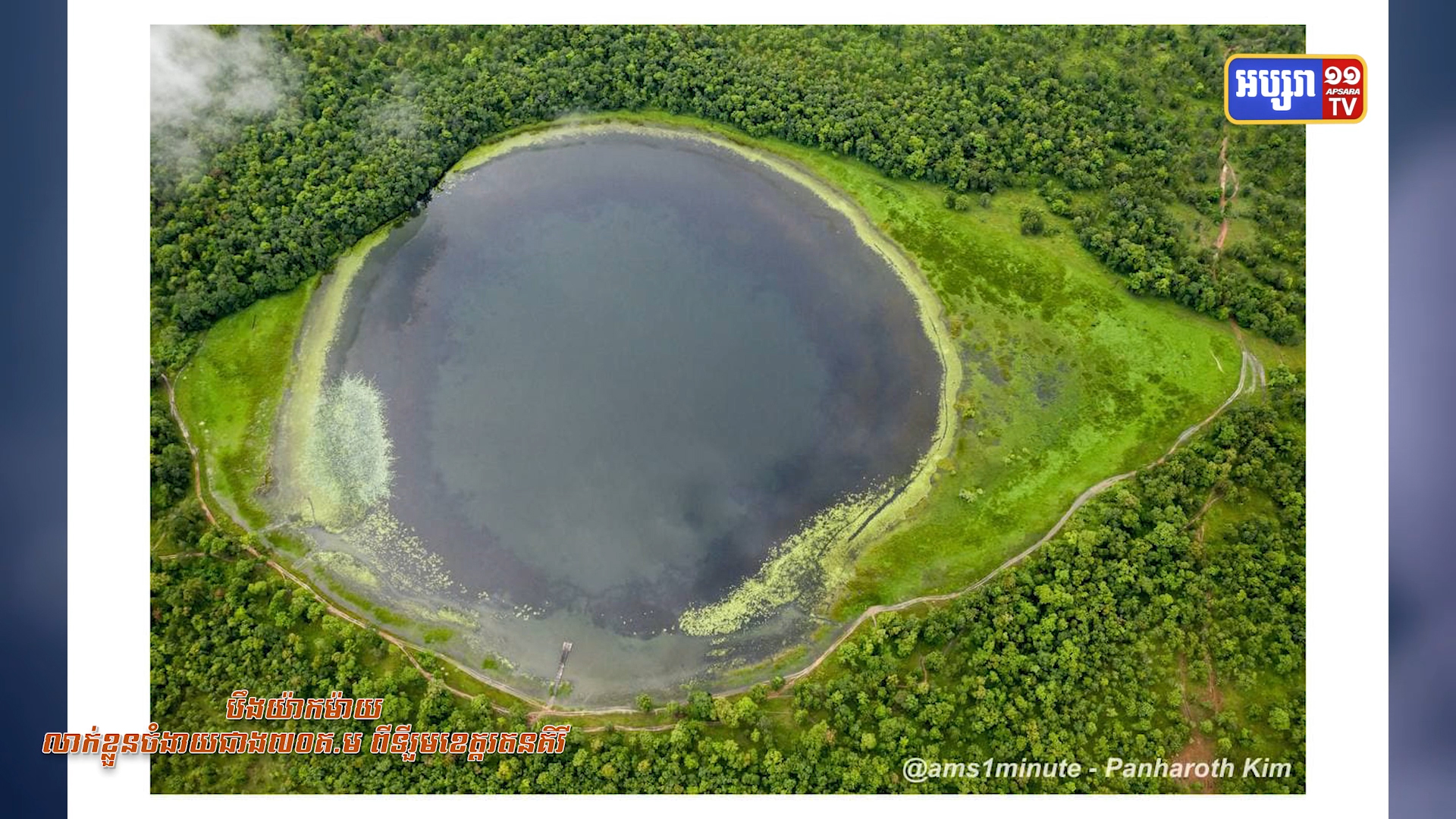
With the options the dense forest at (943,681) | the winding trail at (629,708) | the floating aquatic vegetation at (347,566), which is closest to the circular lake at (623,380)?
the winding trail at (629,708)

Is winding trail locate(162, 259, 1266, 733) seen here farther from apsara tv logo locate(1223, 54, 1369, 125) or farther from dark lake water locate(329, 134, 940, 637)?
apsara tv logo locate(1223, 54, 1369, 125)

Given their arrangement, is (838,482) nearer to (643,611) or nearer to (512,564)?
(643,611)

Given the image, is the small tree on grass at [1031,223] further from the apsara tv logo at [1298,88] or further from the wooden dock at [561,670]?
the wooden dock at [561,670]

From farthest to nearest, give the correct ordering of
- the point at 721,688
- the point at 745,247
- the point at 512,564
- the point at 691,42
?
1. the point at 691,42
2. the point at 745,247
3. the point at 512,564
4. the point at 721,688

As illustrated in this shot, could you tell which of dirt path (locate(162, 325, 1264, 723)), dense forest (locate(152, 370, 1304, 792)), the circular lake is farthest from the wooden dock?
dense forest (locate(152, 370, 1304, 792))

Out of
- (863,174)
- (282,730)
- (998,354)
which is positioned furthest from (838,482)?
(282,730)

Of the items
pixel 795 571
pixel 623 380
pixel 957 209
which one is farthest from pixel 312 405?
pixel 957 209

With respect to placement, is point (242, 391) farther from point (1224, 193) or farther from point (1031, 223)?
point (1224, 193)
